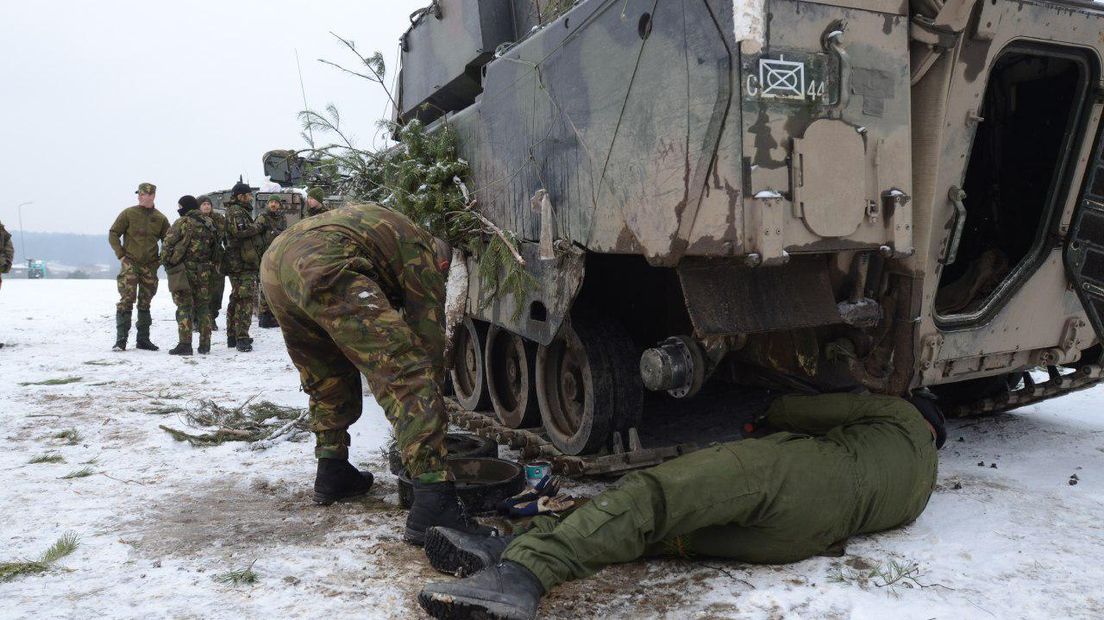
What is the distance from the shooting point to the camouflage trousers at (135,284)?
917 centimetres

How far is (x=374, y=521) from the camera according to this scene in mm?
3375

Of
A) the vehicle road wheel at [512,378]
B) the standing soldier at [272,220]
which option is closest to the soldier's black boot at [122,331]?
the standing soldier at [272,220]

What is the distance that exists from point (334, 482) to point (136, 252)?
22.5 ft

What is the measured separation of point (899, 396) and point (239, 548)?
271 cm

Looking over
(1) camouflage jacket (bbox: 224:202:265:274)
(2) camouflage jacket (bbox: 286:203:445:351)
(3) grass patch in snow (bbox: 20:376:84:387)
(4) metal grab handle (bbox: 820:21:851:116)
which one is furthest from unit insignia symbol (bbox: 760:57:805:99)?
(1) camouflage jacket (bbox: 224:202:265:274)

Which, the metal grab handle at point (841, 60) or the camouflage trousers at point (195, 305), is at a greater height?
the metal grab handle at point (841, 60)

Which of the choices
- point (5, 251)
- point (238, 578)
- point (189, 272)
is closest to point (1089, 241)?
point (238, 578)

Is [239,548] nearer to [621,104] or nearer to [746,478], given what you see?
[746,478]

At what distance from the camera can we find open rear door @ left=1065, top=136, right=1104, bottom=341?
3898 millimetres

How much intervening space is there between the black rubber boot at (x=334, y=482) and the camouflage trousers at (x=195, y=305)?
6.11 m

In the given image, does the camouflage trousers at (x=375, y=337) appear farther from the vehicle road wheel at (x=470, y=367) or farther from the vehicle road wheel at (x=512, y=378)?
the vehicle road wheel at (x=470, y=367)

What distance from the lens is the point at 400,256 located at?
337 cm

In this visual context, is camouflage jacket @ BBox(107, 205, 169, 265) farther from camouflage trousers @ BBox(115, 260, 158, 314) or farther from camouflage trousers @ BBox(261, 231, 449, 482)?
camouflage trousers @ BBox(261, 231, 449, 482)

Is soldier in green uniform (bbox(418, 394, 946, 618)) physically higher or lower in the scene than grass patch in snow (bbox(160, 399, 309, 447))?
higher
